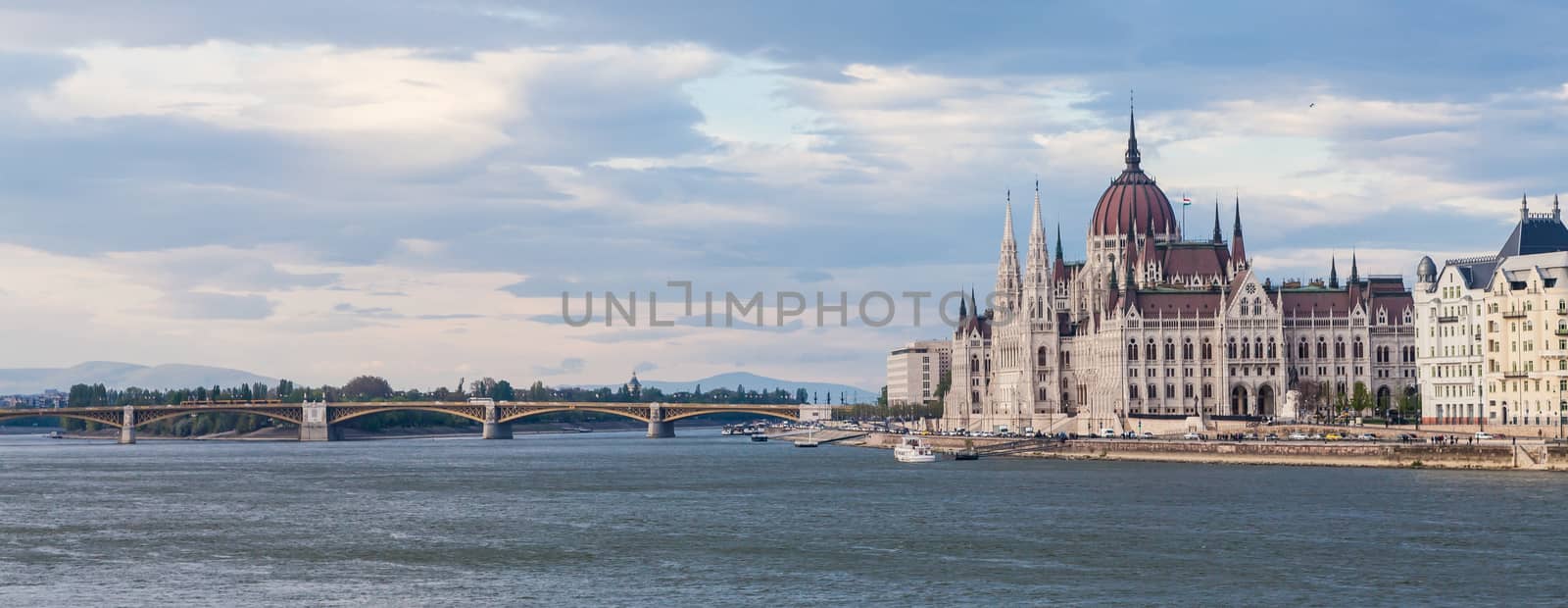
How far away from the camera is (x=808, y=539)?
79.4 metres

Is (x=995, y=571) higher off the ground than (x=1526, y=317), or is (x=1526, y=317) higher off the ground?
(x=1526, y=317)

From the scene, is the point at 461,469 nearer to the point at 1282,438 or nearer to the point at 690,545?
the point at 1282,438

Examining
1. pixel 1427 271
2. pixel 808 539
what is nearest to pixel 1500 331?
pixel 1427 271

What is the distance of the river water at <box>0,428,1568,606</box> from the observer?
6212 cm

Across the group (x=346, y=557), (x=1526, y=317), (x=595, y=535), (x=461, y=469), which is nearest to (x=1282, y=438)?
(x=1526, y=317)

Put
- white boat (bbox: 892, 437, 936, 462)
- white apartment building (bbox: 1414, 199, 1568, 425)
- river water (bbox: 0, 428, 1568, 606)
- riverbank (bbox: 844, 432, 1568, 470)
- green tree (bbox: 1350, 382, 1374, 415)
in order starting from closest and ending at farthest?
river water (bbox: 0, 428, 1568, 606) → riverbank (bbox: 844, 432, 1568, 470) → white apartment building (bbox: 1414, 199, 1568, 425) → white boat (bbox: 892, 437, 936, 462) → green tree (bbox: 1350, 382, 1374, 415)

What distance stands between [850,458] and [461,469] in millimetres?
35196

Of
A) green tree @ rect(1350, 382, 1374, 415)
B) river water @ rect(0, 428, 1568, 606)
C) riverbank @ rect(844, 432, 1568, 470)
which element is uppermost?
green tree @ rect(1350, 382, 1374, 415)

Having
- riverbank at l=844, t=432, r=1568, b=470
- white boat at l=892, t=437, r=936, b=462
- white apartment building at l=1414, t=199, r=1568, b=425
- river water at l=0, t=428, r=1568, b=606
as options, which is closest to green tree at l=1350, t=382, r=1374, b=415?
white apartment building at l=1414, t=199, r=1568, b=425

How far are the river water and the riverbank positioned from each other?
3239 mm

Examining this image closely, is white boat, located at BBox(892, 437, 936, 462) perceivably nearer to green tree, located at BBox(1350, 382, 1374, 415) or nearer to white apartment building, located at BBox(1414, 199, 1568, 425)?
green tree, located at BBox(1350, 382, 1374, 415)

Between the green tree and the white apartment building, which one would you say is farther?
the green tree

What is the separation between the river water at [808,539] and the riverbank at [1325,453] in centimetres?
324

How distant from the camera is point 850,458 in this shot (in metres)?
167
